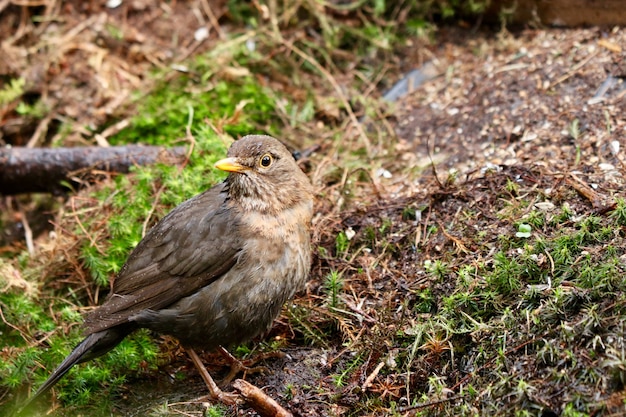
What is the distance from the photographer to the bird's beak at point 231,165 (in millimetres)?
4590

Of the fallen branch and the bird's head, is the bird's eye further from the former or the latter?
the fallen branch

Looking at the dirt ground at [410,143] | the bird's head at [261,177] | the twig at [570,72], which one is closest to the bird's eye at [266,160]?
the bird's head at [261,177]

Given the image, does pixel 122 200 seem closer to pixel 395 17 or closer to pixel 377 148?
pixel 377 148

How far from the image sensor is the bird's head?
4.70 metres

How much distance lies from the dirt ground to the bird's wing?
0.57 meters

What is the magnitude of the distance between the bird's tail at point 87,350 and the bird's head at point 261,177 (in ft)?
3.80

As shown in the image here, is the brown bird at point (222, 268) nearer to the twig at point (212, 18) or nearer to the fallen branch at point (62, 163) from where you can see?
the fallen branch at point (62, 163)

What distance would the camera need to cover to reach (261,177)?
4.77 metres

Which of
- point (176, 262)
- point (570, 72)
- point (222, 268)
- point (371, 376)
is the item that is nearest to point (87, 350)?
point (176, 262)

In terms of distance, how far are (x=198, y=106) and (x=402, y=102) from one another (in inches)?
75.5

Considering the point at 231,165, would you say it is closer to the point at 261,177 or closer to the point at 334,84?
the point at 261,177

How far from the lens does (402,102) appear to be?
271 inches

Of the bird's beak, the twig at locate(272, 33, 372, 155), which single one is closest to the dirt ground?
the twig at locate(272, 33, 372, 155)

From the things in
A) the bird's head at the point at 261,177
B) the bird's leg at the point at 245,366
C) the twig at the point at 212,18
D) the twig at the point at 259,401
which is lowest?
the bird's leg at the point at 245,366
